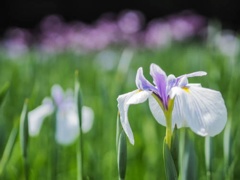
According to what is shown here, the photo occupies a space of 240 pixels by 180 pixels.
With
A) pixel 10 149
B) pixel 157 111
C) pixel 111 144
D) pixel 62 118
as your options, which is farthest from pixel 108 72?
pixel 157 111

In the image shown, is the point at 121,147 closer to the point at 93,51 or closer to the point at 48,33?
the point at 93,51

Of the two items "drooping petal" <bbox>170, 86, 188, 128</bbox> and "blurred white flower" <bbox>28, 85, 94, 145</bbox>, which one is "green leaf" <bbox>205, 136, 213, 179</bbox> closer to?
"drooping petal" <bbox>170, 86, 188, 128</bbox>

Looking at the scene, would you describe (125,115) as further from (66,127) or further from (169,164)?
(66,127)

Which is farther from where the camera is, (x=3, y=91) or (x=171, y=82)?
(x=3, y=91)

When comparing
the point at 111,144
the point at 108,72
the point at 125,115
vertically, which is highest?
the point at 108,72

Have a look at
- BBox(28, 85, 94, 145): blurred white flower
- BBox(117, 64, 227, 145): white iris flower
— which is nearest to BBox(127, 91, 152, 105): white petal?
BBox(117, 64, 227, 145): white iris flower

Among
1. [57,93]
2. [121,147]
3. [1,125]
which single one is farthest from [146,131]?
[121,147]

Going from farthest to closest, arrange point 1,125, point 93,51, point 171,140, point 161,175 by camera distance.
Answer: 1. point 93,51
2. point 161,175
3. point 1,125
4. point 171,140
